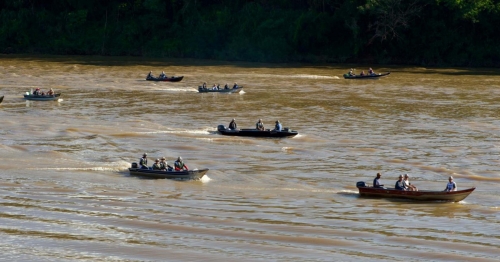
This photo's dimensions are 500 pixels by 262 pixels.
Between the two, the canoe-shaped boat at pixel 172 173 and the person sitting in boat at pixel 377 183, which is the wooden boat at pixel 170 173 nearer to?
the canoe-shaped boat at pixel 172 173

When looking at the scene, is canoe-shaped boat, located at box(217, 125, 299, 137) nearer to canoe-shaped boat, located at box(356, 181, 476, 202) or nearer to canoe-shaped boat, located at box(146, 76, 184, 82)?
canoe-shaped boat, located at box(356, 181, 476, 202)

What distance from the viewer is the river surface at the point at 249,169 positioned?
84.9 ft

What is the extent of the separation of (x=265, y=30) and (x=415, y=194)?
61.8 metres

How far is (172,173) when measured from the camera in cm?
3575

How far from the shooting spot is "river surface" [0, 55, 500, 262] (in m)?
25.9

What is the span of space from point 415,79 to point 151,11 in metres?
34.7

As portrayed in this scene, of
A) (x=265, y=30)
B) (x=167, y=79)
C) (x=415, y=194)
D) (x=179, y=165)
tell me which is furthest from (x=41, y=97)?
(x=265, y=30)

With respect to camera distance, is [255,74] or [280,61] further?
[280,61]

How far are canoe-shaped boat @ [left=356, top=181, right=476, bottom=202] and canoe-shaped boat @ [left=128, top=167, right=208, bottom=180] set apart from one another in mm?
6157

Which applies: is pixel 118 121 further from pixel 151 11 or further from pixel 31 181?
pixel 151 11

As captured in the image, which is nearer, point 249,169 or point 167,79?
point 249,169

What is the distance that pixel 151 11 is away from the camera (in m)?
98.8

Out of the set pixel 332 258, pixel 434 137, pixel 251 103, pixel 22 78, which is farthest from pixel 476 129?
pixel 22 78

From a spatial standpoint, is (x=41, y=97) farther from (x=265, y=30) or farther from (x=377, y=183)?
(x=265, y=30)
